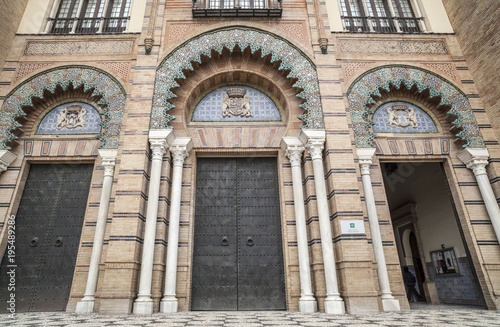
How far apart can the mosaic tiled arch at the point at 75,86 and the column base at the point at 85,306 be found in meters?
2.84

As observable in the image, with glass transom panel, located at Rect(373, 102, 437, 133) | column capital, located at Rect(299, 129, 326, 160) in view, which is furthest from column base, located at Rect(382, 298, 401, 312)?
glass transom panel, located at Rect(373, 102, 437, 133)

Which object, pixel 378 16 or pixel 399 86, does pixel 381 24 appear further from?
pixel 399 86

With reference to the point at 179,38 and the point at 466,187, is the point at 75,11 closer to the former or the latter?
A: the point at 179,38

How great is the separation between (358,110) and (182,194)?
160 inches

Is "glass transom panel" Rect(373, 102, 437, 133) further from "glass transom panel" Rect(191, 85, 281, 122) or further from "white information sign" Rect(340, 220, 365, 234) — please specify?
"white information sign" Rect(340, 220, 365, 234)

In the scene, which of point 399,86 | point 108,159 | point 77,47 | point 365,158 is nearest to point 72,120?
point 108,159

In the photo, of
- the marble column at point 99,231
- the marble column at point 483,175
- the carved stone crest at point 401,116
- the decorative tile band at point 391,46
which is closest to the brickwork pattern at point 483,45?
the decorative tile band at point 391,46

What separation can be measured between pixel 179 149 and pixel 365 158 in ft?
12.2

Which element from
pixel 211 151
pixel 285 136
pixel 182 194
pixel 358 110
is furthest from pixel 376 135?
pixel 182 194

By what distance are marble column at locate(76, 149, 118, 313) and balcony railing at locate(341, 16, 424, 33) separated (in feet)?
20.8

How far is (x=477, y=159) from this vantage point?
6090 millimetres

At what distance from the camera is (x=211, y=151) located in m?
6.51

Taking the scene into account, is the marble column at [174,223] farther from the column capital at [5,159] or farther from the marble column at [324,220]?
the column capital at [5,159]

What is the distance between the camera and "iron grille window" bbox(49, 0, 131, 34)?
7547mm
